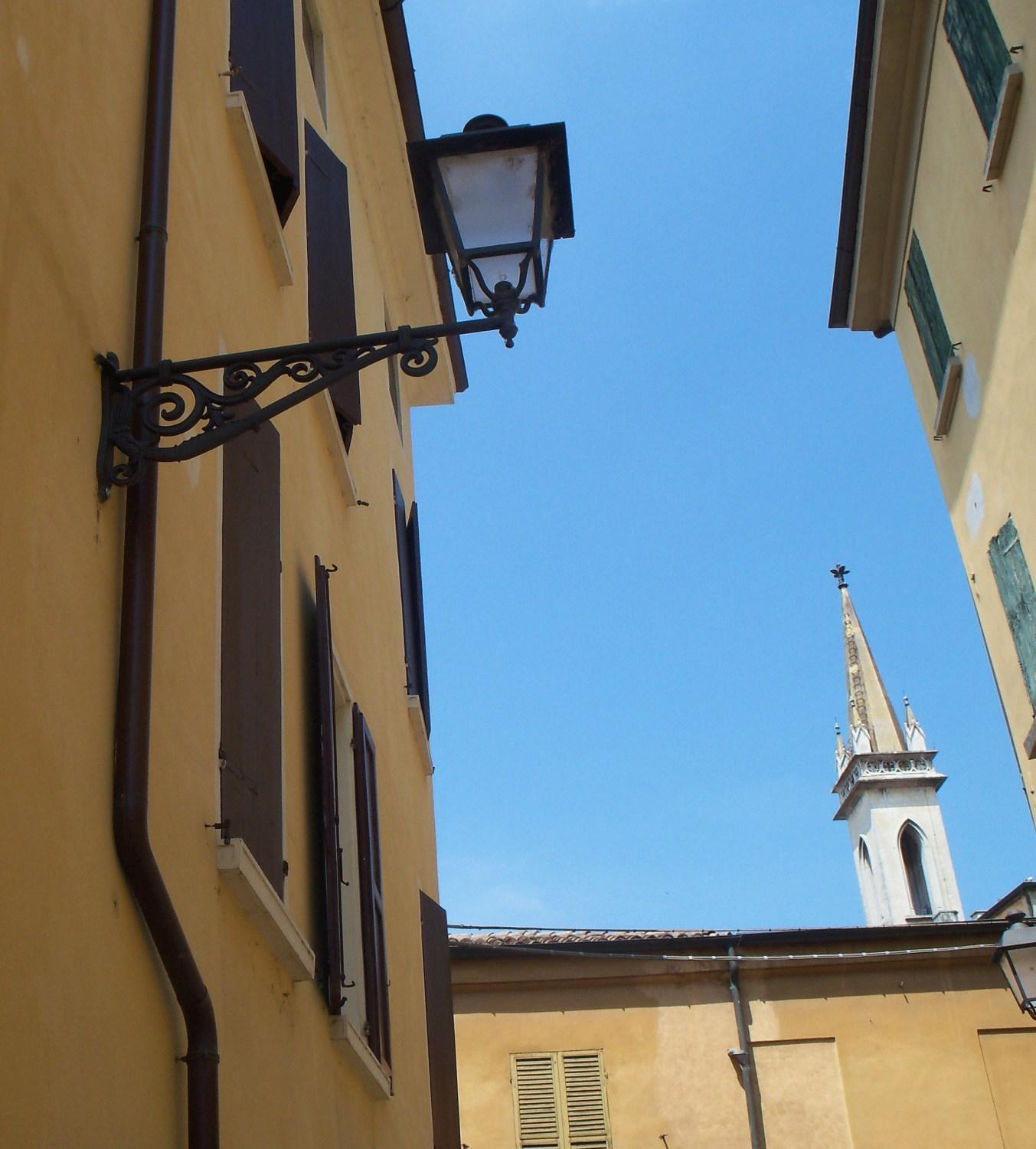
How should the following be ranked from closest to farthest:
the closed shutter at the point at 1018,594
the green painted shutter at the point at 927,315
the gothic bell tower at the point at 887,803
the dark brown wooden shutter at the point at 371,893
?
the dark brown wooden shutter at the point at 371,893 < the closed shutter at the point at 1018,594 < the green painted shutter at the point at 927,315 < the gothic bell tower at the point at 887,803

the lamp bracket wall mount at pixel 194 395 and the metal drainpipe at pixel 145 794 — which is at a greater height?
the lamp bracket wall mount at pixel 194 395

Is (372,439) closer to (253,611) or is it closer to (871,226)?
(253,611)

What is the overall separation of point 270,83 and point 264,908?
3634 mm

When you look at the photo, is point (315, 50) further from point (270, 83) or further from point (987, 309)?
point (987, 309)

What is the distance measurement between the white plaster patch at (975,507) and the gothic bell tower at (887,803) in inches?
1824

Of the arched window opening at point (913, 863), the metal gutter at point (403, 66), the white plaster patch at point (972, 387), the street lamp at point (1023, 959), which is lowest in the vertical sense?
the street lamp at point (1023, 959)

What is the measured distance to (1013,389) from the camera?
30.7ft

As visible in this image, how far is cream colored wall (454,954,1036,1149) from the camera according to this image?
15859 mm

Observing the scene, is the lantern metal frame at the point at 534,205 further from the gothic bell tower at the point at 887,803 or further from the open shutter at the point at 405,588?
the gothic bell tower at the point at 887,803

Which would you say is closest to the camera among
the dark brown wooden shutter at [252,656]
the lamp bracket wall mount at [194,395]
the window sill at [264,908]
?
the lamp bracket wall mount at [194,395]

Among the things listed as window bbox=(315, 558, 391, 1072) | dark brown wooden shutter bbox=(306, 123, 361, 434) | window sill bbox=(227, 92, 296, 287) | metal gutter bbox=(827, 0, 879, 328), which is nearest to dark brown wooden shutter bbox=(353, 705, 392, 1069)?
window bbox=(315, 558, 391, 1072)

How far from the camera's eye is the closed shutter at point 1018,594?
394 inches

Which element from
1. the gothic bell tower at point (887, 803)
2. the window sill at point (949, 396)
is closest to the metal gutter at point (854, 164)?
the window sill at point (949, 396)

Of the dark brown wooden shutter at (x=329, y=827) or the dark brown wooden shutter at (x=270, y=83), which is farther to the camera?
the dark brown wooden shutter at (x=270, y=83)
